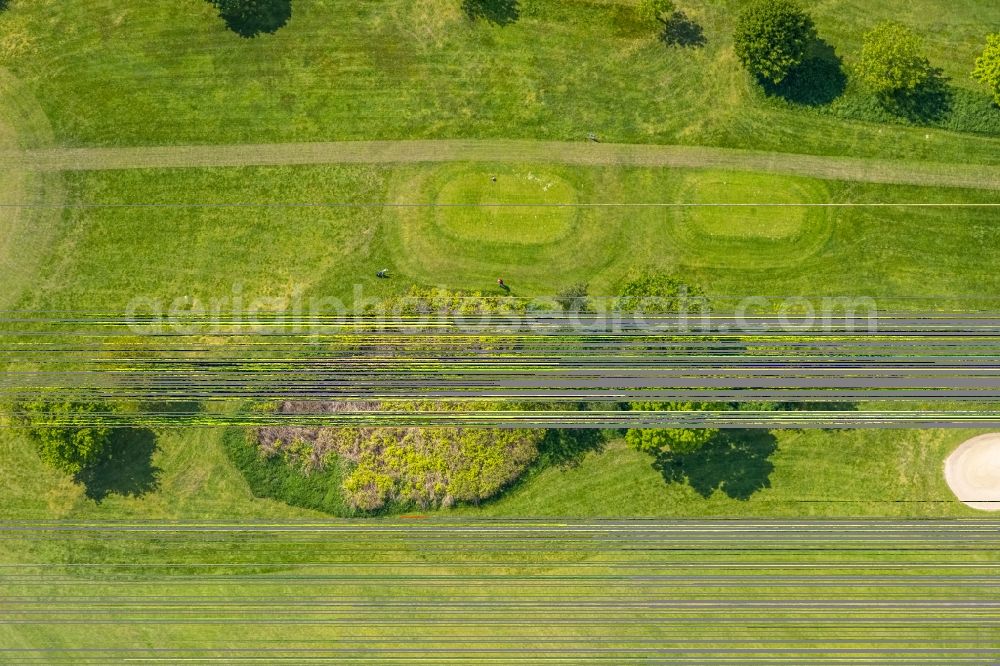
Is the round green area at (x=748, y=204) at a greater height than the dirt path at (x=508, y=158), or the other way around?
the dirt path at (x=508, y=158)

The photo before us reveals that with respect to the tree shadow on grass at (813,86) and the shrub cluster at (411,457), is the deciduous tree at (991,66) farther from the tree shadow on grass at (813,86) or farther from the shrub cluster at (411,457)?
the shrub cluster at (411,457)

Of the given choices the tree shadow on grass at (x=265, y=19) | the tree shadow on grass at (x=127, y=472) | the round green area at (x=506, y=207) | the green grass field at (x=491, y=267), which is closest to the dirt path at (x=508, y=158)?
the green grass field at (x=491, y=267)

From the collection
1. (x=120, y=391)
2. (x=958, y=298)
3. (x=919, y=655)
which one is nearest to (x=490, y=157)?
(x=120, y=391)

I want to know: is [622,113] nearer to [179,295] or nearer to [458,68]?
[458,68]

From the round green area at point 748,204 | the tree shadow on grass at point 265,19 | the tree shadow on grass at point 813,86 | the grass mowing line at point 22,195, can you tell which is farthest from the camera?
the tree shadow on grass at point 265,19

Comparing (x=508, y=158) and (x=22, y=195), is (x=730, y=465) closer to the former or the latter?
(x=508, y=158)

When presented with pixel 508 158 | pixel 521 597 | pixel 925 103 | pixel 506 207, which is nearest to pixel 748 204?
pixel 925 103

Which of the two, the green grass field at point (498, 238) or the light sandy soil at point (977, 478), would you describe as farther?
the green grass field at point (498, 238)
